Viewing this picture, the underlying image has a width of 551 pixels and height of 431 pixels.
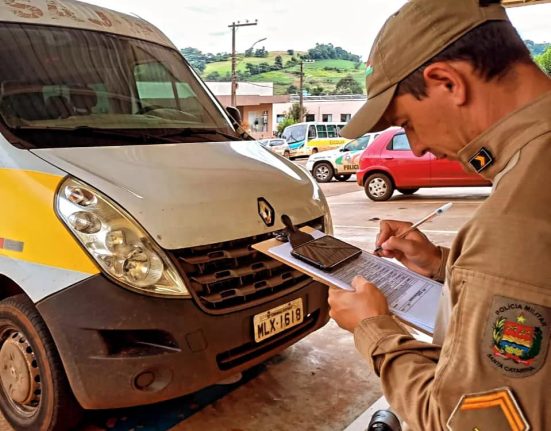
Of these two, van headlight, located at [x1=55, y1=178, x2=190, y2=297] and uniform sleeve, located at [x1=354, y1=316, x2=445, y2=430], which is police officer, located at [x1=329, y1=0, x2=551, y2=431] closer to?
uniform sleeve, located at [x1=354, y1=316, x2=445, y2=430]

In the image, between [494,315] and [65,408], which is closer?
[494,315]

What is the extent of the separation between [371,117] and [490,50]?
0.32 metres

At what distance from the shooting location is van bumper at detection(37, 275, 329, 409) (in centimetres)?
207

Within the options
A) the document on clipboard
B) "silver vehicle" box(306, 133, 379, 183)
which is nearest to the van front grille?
the document on clipboard

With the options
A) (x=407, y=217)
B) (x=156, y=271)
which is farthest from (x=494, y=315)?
(x=407, y=217)

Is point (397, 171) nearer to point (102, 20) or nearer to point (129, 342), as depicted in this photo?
point (102, 20)

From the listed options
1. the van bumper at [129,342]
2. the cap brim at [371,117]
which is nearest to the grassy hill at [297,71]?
the van bumper at [129,342]

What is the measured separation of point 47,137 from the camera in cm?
245

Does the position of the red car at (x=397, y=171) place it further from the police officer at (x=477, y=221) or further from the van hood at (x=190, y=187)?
the police officer at (x=477, y=221)

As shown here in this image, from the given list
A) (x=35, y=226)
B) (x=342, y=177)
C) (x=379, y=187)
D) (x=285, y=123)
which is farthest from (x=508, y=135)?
(x=285, y=123)

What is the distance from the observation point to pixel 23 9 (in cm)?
295

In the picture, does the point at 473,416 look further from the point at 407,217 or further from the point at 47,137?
the point at 407,217

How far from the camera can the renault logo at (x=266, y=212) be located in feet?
8.32

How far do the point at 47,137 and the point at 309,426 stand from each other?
1.81 meters
